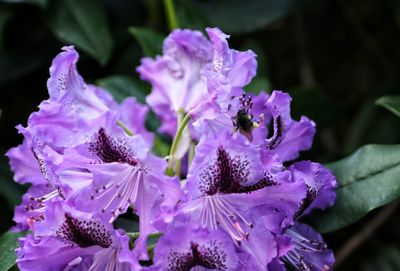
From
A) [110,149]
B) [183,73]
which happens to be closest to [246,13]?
[183,73]

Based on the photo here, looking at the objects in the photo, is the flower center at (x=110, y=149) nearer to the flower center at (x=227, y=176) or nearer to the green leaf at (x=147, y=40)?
the flower center at (x=227, y=176)

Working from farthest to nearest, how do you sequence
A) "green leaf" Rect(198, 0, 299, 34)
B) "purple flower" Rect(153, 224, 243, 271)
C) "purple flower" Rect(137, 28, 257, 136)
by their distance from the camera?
1. "green leaf" Rect(198, 0, 299, 34)
2. "purple flower" Rect(137, 28, 257, 136)
3. "purple flower" Rect(153, 224, 243, 271)

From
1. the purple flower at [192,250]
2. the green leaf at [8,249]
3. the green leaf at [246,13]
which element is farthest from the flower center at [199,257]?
the green leaf at [246,13]

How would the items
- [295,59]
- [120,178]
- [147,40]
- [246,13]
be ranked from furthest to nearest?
[295,59]
[246,13]
[147,40]
[120,178]

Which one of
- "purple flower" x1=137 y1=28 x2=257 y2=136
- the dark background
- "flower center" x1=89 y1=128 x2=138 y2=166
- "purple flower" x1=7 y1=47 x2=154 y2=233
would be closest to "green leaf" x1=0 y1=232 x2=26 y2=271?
"purple flower" x1=7 y1=47 x2=154 y2=233

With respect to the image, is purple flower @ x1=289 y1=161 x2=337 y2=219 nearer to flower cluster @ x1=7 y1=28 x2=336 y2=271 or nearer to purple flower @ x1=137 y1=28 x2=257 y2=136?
flower cluster @ x1=7 y1=28 x2=336 y2=271

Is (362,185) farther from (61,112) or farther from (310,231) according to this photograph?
(61,112)
